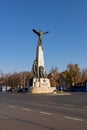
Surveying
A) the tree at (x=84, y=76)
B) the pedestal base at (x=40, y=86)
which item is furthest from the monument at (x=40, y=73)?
the tree at (x=84, y=76)

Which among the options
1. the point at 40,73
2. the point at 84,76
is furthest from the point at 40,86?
the point at 84,76

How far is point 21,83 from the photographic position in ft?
452

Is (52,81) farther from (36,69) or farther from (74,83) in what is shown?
(36,69)

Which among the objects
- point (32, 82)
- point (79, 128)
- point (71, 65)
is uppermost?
point (71, 65)

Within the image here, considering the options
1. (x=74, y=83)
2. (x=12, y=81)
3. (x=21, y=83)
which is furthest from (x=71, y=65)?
(x=12, y=81)

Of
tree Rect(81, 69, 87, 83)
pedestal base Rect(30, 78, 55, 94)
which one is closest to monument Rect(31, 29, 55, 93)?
pedestal base Rect(30, 78, 55, 94)

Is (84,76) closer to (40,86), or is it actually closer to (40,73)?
(40,73)

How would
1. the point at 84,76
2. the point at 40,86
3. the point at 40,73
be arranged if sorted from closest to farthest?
the point at 40,86, the point at 40,73, the point at 84,76

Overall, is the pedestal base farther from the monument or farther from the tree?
the tree

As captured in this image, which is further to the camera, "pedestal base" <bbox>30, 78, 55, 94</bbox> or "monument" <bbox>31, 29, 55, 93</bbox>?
"monument" <bbox>31, 29, 55, 93</bbox>

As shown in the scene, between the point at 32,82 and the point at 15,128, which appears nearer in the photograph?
the point at 15,128

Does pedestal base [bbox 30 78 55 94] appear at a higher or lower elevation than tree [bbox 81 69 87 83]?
lower

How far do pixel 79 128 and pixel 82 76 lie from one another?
12375 centimetres

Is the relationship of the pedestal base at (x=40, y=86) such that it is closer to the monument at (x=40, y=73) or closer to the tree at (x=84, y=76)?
the monument at (x=40, y=73)
